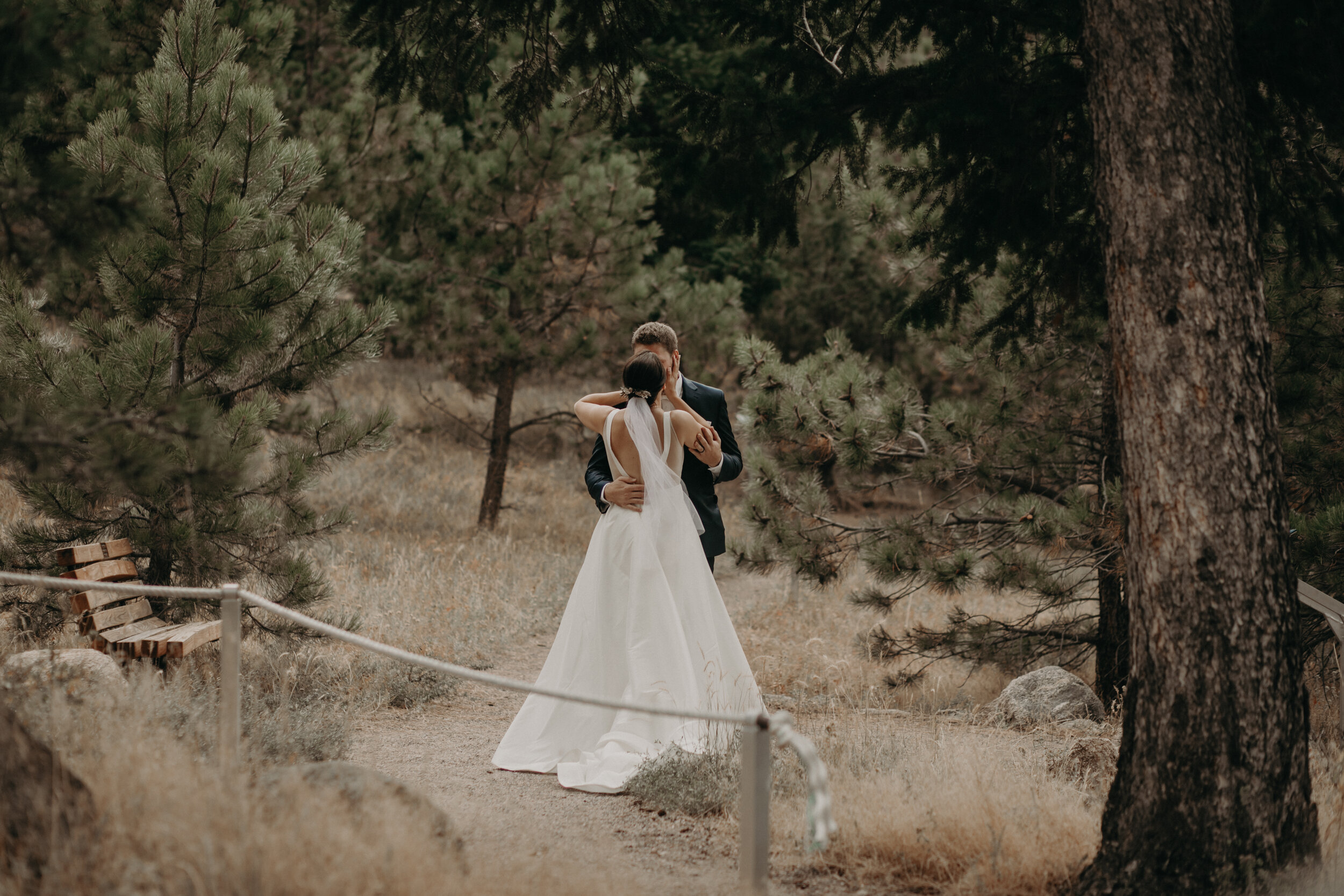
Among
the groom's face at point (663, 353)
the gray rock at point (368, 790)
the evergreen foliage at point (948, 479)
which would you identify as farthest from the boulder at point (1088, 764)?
the gray rock at point (368, 790)

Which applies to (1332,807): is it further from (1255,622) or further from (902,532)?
(902,532)

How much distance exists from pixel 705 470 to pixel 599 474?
624mm

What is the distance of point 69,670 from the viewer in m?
4.29

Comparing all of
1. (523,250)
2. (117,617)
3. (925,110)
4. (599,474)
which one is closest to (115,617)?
(117,617)

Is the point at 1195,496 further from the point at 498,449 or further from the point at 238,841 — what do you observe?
the point at 498,449

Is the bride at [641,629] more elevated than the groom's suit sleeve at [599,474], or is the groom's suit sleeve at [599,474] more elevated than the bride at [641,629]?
the groom's suit sleeve at [599,474]

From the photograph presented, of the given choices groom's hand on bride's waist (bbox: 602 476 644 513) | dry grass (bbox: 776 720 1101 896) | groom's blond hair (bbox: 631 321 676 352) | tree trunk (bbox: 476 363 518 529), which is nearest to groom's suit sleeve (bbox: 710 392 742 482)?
groom's blond hair (bbox: 631 321 676 352)

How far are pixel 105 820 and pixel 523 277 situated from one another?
34.6ft

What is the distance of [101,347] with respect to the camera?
5695mm

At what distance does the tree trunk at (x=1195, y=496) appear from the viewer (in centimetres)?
323

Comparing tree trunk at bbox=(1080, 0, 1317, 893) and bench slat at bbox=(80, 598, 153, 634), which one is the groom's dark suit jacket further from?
bench slat at bbox=(80, 598, 153, 634)

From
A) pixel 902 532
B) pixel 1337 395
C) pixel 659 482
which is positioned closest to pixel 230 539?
pixel 659 482

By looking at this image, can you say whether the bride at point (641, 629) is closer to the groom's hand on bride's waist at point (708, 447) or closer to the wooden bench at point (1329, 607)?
the groom's hand on bride's waist at point (708, 447)

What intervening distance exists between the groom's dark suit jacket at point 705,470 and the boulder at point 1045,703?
2247 millimetres
